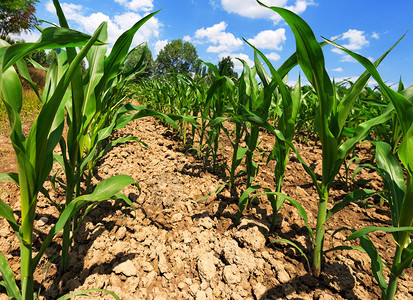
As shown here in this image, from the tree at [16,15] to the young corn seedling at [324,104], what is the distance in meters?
18.2

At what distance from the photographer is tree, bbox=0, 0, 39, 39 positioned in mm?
12570

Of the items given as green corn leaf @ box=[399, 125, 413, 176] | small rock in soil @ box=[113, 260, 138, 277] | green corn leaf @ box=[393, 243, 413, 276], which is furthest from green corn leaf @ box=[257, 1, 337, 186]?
small rock in soil @ box=[113, 260, 138, 277]

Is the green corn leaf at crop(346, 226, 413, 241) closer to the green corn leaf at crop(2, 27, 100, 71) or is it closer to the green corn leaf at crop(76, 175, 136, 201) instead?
the green corn leaf at crop(76, 175, 136, 201)

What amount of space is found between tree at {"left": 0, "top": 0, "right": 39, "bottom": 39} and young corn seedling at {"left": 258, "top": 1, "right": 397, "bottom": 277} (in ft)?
59.7

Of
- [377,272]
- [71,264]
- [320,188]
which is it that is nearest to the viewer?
[377,272]

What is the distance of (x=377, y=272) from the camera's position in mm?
794

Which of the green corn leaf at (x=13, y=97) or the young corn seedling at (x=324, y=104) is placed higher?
the young corn seedling at (x=324, y=104)

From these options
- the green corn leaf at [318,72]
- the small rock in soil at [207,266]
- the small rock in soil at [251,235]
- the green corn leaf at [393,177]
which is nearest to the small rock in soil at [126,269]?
the small rock in soil at [207,266]

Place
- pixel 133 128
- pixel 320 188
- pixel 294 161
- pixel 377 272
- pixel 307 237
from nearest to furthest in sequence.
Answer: pixel 377 272 → pixel 320 188 → pixel 307 237 → pixel 294 161 → pixel 133 128

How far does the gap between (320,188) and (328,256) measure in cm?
44

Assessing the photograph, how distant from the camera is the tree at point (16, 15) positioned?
1257cm

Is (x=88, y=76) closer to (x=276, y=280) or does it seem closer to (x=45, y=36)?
(x=45, y=36)

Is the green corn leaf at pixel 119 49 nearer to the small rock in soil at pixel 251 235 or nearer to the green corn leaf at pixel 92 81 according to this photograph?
the green corn leaf at pixel 92 81

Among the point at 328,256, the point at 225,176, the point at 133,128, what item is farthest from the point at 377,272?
the point at 133,128
